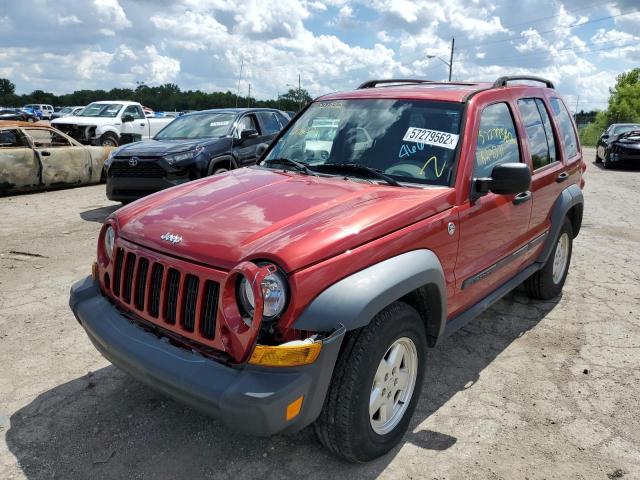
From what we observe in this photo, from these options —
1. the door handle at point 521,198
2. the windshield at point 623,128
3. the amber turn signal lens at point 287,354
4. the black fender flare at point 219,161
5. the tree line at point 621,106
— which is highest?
the tree line at point 621,106

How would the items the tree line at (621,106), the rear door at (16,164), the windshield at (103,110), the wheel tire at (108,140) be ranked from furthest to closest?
1. the tree line at (621,106)
2. the windshield at (103,110)
3. the wheel tire at (108,140)
4. the rear door at (16,164)

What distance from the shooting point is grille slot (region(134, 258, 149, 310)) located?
2678 mm

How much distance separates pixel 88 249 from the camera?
21.4ft

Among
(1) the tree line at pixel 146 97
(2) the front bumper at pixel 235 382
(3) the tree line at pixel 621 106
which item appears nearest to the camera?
(2) the front bumper at pixel 235 382

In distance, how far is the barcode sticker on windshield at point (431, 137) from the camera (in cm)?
326

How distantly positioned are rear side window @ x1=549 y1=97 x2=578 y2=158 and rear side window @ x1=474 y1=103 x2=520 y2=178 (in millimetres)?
1056

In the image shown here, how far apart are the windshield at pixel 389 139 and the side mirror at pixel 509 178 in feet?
0.85

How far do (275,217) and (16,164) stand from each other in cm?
945

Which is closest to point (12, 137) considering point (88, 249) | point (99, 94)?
point (88, 249)

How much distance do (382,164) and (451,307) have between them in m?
0.99

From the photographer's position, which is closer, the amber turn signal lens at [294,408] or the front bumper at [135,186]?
the amber turn signal lens at [294,408]

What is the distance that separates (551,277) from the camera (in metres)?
4.84

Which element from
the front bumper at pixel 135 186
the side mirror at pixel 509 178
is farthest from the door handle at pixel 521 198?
the front bumper at pixel 135 186

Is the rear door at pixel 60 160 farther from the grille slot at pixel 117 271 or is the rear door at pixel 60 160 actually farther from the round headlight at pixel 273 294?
the round headlight at pixel 273 294
